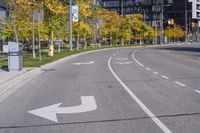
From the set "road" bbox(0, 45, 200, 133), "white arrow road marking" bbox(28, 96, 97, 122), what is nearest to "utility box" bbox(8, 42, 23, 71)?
"road" bbox(0, 45, 200, 133)

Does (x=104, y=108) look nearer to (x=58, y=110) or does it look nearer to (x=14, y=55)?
(x=58, y=110)

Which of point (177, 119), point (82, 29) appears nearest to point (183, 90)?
point (177, 119)

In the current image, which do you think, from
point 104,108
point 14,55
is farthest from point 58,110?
point 14,55

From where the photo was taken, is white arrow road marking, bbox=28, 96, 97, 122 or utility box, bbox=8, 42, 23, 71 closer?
white arrow road marking, bbox=28, 96, 97, 122

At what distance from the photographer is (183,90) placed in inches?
594

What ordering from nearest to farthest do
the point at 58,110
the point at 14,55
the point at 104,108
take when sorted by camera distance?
the point at 58,110
the point at 104,108
the point at 14,55

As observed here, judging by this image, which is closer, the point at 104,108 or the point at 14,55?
the point at 104,108

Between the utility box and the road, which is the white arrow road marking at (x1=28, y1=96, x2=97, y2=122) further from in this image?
the utility box

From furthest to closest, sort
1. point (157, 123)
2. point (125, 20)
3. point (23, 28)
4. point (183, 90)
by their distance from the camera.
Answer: point (125, 20) → point (23, 28) → point (183, 90) → point (157, 123)

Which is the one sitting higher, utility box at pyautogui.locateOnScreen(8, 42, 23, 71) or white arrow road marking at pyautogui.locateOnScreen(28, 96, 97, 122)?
utility box at pyautogui.locateOnScreen(8, 42, 23, 71)

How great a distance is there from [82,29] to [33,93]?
2187 inches

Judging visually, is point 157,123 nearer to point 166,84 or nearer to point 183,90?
point 183,90

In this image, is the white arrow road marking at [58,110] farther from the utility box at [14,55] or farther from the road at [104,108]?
the utility box at [14,55]

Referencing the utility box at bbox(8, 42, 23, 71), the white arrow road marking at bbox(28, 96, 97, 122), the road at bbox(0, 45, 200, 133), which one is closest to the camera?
the road at bbox(0, 45, 200, 133)
